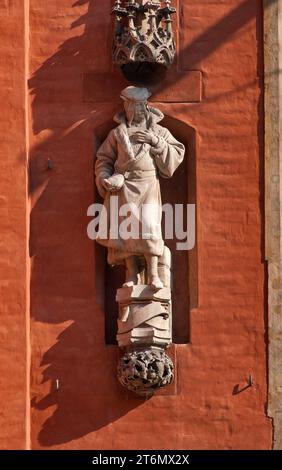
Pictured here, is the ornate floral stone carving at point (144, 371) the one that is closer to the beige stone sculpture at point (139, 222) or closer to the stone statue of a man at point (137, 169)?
the beige stone sculpture at point (139, 222)

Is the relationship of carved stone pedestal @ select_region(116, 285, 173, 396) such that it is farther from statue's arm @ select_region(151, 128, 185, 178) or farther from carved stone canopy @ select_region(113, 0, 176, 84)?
carved stone canopy @ select_region(113, 0, 176, 84)

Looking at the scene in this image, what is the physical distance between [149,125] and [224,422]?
7.79 feet

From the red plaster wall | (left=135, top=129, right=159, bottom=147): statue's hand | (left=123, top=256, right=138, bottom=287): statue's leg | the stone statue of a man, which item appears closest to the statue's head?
the stone statue of a man

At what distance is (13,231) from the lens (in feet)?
59.5

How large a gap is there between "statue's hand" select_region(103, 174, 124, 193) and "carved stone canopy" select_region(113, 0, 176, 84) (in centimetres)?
91


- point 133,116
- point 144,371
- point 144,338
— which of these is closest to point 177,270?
point 144,338

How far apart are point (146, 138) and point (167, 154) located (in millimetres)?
204

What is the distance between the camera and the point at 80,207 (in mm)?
18281

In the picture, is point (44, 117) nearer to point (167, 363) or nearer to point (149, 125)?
point (149, 125)

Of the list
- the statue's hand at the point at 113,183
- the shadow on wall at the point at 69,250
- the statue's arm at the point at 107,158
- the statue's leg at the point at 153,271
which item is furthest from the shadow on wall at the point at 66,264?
the statue's leg at the point at 153,271

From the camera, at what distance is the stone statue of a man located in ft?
59.3

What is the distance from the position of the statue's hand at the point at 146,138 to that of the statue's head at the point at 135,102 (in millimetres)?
122

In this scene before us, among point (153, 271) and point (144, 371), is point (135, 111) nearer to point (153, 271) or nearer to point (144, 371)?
point (153, 271)

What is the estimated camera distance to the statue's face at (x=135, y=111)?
718 inches
